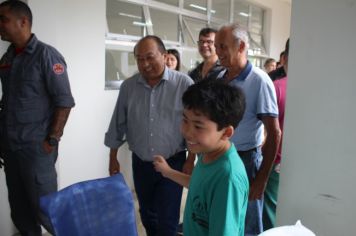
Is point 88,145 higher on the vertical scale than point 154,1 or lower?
lower

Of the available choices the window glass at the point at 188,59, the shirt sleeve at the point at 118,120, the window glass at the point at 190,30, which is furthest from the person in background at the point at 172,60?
the shirt sleeve at the point at 118,120

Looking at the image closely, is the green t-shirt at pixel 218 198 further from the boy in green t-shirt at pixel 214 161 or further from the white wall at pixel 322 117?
the white wall at pixel 322 117

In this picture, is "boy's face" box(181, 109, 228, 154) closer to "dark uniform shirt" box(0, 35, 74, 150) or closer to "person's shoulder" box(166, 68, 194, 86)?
"person's shoulder" box(166, 68, 194, 86)

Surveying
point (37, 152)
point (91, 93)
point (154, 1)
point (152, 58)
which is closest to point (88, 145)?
point (91, 93)

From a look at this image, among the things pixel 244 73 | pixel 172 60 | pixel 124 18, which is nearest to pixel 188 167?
pixel 244 73

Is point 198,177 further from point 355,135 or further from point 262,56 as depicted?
point 262,56

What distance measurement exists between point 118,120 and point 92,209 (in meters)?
0.82

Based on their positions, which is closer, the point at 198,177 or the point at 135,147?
the point at 198,177

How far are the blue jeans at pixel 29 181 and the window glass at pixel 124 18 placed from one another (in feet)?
5.40

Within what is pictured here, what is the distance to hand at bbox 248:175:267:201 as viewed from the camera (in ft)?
5.39

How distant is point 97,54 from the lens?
9.44 feet

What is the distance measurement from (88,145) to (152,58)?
1.44m

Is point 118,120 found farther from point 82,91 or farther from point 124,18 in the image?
point 124,18

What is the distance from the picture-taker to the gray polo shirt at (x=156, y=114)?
185 cm
